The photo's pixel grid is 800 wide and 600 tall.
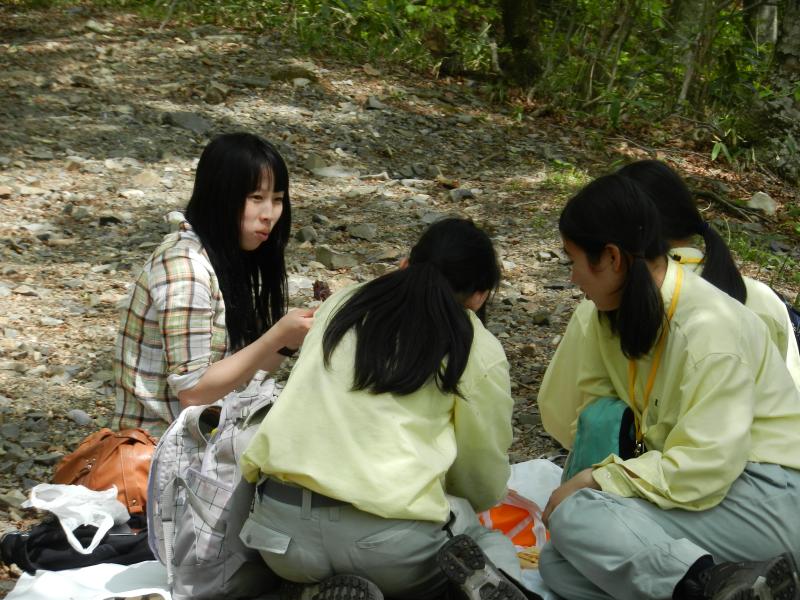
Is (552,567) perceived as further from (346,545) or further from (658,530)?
(346,545)

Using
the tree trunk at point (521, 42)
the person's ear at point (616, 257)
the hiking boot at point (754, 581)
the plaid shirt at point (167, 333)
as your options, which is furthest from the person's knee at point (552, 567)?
the tree trunk at point (521, 42)

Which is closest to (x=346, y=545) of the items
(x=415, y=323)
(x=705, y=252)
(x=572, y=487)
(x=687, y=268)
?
(x=415, y=323)

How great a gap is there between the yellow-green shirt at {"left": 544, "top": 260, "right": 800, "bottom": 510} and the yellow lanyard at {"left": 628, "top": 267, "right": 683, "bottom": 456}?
0.05ft

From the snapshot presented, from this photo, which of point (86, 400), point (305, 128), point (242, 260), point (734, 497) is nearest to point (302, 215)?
point (305, 128)

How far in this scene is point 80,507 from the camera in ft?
10.5

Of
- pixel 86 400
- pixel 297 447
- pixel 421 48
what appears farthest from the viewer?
pixel 421 48

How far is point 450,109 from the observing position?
8859mm

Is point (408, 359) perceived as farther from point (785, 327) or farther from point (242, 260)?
point (785, 327)

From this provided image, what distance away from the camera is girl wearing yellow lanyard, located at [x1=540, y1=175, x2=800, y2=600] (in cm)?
287

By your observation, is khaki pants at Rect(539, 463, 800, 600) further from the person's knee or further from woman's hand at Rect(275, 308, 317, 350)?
woman's hand at Rect(275, 308, 317, 350)

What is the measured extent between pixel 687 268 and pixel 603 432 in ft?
2.01

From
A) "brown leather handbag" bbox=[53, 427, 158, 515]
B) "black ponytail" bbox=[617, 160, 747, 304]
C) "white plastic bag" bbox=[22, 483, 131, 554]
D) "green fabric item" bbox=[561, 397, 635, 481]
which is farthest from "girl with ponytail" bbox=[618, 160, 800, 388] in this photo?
"white plastic bag" bbox=[22, 483, 131, 554]

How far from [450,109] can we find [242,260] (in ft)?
17.8

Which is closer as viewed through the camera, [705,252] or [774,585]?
[774,585]
